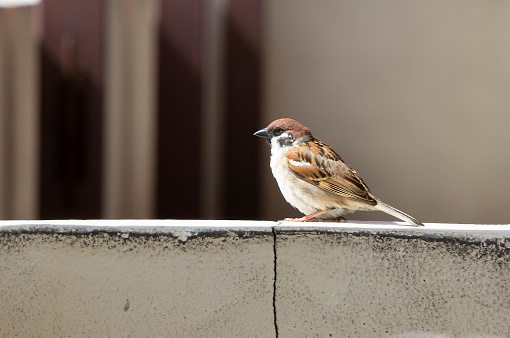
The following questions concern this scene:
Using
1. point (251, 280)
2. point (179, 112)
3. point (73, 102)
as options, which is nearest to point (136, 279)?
point (251, 280)

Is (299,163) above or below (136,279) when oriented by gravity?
above

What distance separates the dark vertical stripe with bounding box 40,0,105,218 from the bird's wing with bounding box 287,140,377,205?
2.59 m

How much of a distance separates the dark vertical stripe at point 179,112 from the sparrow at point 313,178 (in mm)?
2152

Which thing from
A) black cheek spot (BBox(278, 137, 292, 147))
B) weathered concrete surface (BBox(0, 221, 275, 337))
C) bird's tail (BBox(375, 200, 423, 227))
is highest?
black cheek spot (BBox(278, 137, 292, 147))

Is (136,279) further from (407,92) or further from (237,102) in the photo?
(407,92)

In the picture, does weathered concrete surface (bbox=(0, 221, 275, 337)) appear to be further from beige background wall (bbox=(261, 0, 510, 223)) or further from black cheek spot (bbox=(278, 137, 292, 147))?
beige background wall (bbox=(261, 0, 510, 223))

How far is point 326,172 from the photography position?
8.11ft

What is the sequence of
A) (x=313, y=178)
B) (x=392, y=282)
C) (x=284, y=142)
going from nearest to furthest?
1. (x=392, y=282)
2. (x=313, y=178)
3. (x=284, y=142)

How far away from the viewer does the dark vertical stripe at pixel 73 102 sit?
15.5 ft

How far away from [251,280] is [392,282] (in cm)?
41

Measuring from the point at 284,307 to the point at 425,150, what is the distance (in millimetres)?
Answer: 3604

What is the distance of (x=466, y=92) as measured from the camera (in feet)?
16.6

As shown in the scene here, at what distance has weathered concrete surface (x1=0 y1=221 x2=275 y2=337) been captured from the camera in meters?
1.78

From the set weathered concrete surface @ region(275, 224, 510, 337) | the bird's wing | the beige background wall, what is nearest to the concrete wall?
weathered concrete surface @ region(275, 224, 510, 337)
